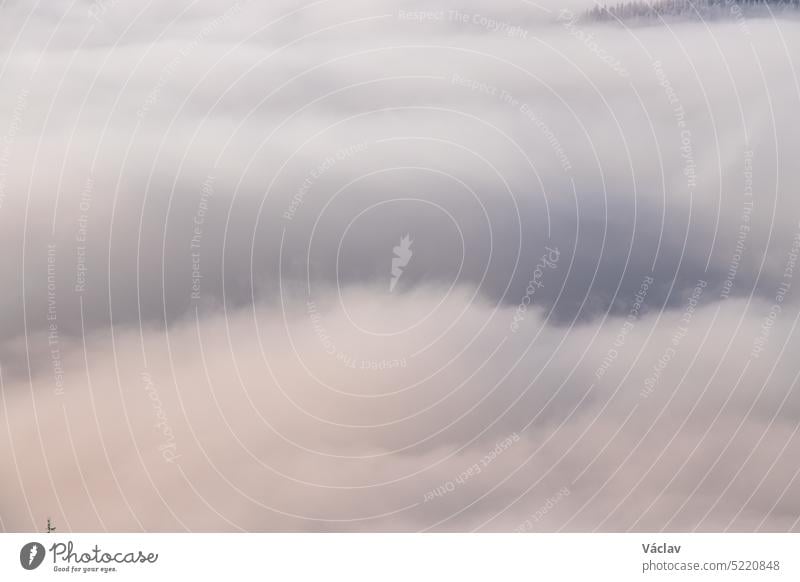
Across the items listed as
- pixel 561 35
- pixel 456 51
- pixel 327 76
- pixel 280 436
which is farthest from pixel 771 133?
pixel 280 436

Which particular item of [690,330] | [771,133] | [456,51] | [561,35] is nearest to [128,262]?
[456,51]

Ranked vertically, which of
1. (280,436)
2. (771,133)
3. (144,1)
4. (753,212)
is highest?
(144,1)

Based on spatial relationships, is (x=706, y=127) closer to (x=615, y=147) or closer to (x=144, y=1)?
(x=615, y=147)

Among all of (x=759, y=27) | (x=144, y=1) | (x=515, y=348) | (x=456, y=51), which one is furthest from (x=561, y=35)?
(x=144, y=1)

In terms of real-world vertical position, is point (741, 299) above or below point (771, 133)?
below

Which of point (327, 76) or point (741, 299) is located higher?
point (327, 76)

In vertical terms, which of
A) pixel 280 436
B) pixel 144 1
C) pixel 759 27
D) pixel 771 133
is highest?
pixel 144 1

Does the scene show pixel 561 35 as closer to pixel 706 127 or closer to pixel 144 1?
pixel 706 127
